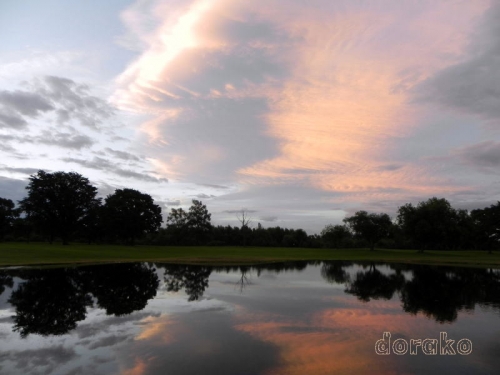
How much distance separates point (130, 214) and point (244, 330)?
83530 millimetres

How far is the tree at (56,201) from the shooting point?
254 feet

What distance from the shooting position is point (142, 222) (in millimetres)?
93125

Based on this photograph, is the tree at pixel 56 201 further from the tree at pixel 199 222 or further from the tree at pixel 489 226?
the tree at pixel 489 226

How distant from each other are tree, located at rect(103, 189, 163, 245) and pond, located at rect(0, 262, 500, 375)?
65.0m

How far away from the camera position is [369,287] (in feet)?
93.5

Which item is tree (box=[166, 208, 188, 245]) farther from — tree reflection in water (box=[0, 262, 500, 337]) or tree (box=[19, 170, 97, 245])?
tree reflection in water (box=[0, 262, 500, 337])

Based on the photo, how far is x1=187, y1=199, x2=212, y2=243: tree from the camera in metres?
132

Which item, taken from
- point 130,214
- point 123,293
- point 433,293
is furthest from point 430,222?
point 123,293

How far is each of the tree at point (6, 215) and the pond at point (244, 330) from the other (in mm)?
99785

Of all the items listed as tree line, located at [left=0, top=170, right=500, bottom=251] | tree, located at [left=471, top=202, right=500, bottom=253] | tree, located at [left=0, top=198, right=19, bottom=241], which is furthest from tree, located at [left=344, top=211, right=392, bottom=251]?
tree, located at [left=0, top=198, right=19, bottom=241]

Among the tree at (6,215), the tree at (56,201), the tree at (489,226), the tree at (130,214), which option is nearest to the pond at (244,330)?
the tree at (56,201)

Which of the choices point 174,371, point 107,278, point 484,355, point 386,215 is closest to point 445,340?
point 484,355

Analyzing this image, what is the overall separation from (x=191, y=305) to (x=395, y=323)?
33.5 ft

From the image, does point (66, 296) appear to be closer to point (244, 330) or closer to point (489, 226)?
point (244, 330)
